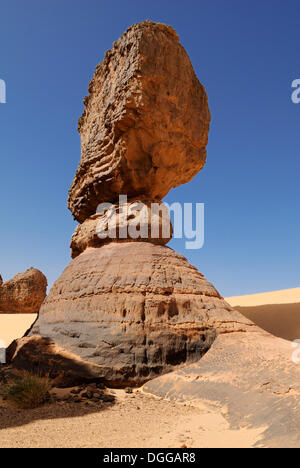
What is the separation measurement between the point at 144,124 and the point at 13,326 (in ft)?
53.0

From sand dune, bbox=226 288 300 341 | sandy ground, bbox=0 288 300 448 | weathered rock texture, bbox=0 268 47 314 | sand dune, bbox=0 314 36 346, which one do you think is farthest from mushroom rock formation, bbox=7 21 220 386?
weathered rock texture, bbox=0 268 47 314

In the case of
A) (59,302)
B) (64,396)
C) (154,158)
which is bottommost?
(64,396)

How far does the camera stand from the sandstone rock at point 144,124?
297 inches

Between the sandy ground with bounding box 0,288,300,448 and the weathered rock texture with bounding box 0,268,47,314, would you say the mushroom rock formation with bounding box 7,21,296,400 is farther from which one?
the weathered rock texture with bounding box 0,268,47,314

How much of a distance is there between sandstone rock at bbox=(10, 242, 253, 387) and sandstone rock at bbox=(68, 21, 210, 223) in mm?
2093

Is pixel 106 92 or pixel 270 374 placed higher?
pixel 106 92

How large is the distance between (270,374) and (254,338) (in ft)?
4.31

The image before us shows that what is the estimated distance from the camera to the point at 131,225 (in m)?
7.34

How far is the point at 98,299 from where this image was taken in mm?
6137

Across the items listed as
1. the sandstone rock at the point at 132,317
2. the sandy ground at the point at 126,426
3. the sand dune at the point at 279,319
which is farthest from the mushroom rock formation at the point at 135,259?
the sand dune at the point at 279,319

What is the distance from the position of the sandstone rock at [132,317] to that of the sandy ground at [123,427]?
0.82 m

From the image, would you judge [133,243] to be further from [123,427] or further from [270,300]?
[270,300]
